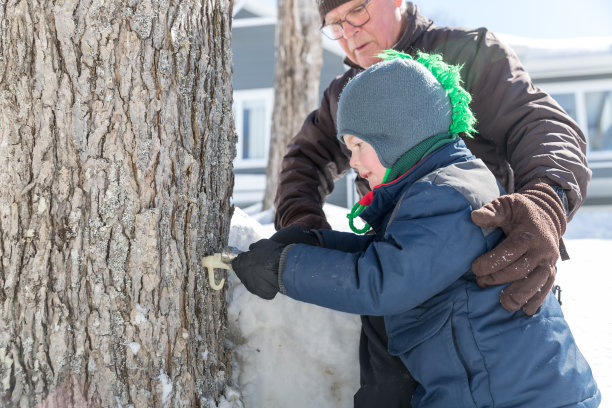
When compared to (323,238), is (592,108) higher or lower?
lower

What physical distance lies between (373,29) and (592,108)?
402 inches

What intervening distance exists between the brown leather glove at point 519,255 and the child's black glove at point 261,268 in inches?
22.1

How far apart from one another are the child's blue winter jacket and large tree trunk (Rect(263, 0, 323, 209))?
4739 mm

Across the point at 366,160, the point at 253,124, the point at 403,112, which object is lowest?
A: the point at 253,124

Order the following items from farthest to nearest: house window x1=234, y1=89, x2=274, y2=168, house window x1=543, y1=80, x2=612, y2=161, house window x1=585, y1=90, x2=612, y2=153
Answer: house window x1=234, y1=89, x2=274, y2=168
house window x1=585, y1=90, x2=612, y2=153
house window x1=543, y1=80, x2=612, y2=161

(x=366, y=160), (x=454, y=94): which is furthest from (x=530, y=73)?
(x=366, y=160)

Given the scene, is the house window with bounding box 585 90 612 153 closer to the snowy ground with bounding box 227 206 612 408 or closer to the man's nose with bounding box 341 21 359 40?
the man's nose with bounding box 341 21 359 40

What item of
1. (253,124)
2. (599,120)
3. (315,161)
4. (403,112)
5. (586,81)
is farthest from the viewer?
(253,124)

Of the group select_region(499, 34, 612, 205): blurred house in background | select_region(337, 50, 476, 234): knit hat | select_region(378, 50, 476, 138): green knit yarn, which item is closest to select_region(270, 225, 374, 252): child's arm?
select_region(337, 50, 476, 234): knit hat

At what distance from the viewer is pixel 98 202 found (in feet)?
5.16

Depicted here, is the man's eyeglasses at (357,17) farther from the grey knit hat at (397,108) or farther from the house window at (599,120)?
the house window at (599,120)

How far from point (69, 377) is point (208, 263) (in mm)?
489

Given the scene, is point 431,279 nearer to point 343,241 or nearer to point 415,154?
point 415,154

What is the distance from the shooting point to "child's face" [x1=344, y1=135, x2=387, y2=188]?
188 cm
